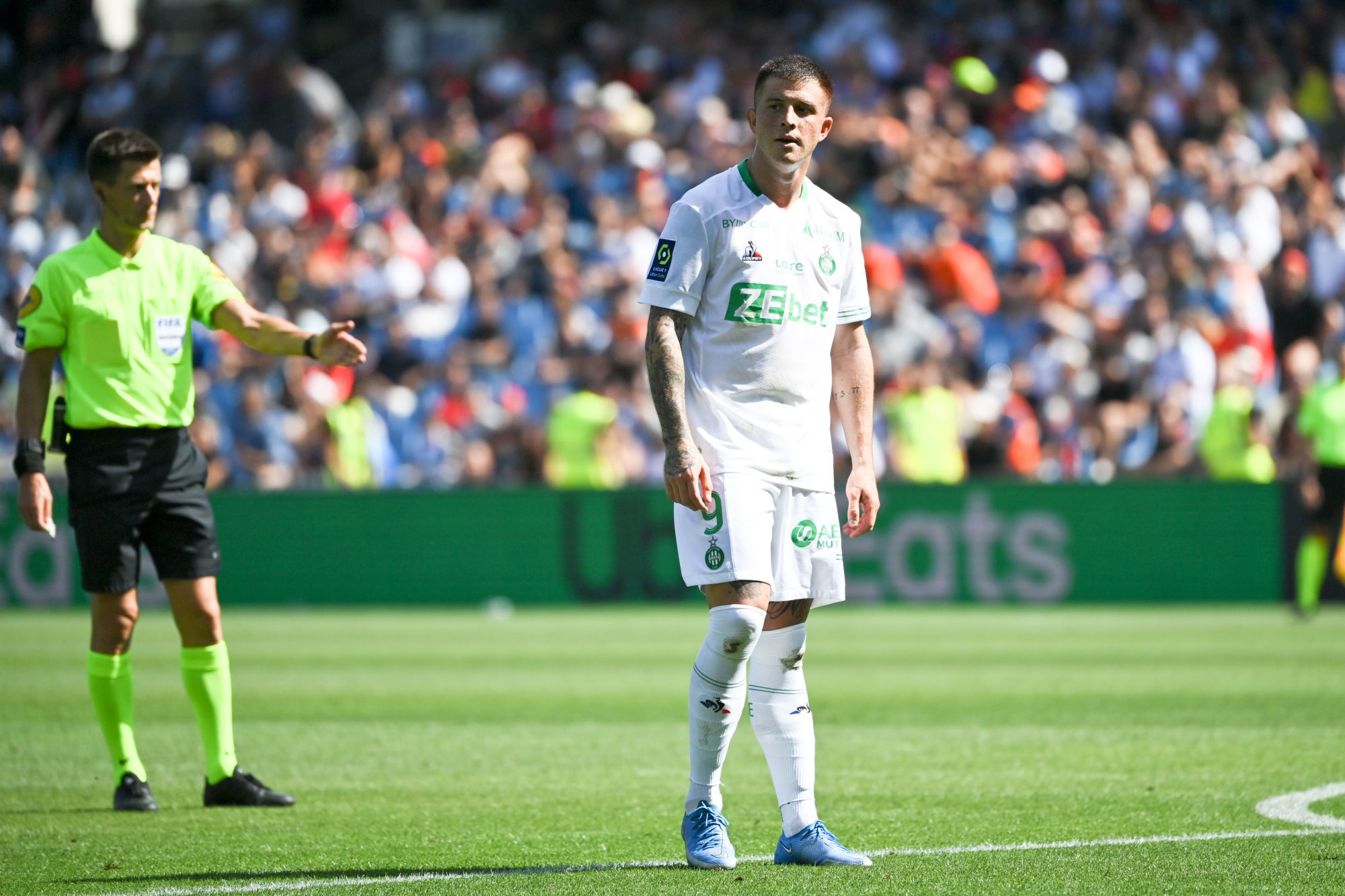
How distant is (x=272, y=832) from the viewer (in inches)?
259

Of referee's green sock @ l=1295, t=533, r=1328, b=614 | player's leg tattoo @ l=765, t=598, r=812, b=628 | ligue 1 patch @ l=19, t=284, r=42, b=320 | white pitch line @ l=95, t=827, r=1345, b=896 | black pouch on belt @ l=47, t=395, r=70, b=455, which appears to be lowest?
white pitch line @ l=95, t=827, r=1345, b=896

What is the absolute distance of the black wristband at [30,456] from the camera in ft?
23.2

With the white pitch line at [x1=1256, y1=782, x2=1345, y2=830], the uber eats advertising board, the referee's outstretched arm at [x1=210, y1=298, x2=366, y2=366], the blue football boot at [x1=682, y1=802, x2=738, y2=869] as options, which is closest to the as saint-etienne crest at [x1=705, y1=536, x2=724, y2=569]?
the blue football boot at [x1=682, y1=802, x2=738, y2=869]

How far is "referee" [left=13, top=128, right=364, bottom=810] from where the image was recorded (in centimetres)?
722

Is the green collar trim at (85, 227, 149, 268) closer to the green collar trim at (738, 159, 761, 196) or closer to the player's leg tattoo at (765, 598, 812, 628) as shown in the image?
the green collar trim at (738, 159, 761, 196)

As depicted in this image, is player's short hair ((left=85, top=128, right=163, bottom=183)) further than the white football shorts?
Yes

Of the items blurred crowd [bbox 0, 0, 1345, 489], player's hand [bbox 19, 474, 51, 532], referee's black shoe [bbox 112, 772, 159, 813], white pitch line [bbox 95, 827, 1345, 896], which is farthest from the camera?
blurred crowd [bbox 0, 0, 1345, 489]

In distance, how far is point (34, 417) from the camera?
7.18 m

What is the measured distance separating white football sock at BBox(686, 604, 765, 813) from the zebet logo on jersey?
0.91 metres

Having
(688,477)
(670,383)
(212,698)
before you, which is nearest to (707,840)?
(688,477)

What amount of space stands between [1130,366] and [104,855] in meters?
15.7

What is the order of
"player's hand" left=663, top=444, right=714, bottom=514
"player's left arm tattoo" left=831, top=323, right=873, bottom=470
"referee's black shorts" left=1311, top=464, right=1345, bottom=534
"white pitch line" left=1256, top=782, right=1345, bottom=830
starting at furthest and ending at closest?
1. "referee's black shorts" left=1311, top=464, right=1345, bottom=534
2. "white pitch line" left=1256, top=782, right=1345, bottom=830
3. "player's left arm tattoo" left=831, top=323, right=873, bottom=470
4. "player's hand" left=663, top=444, right=714, bottom=514

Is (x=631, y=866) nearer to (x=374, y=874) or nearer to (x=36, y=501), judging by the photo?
(x=374, y=874)

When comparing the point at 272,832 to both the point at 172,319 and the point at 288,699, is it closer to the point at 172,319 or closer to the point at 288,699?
the point at 172,319
